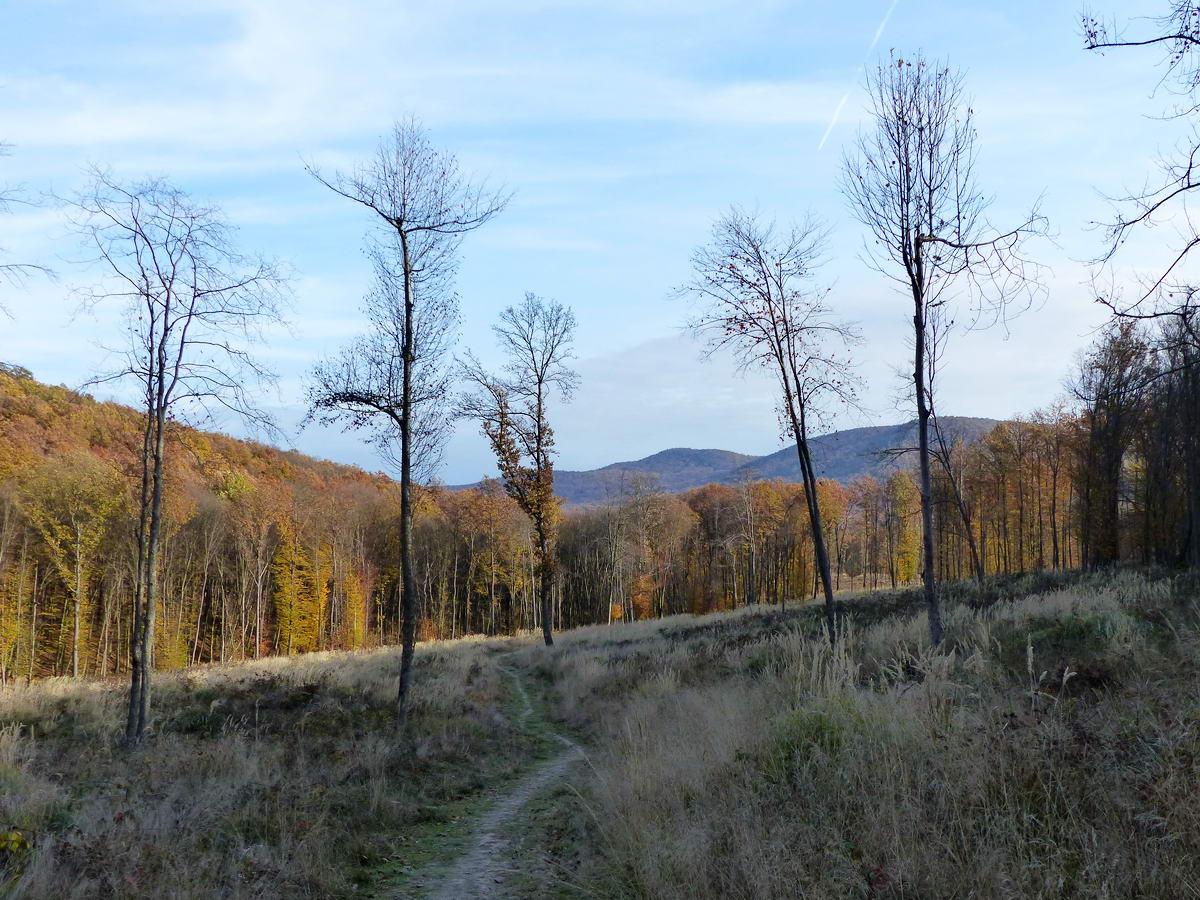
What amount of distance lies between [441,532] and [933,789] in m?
57.4

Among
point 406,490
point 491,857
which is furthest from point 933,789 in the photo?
point 406,490

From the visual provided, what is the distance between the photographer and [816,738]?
5.39 meters

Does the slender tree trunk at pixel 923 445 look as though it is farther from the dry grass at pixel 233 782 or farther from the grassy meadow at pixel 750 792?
the dry grass at pixel 233 782

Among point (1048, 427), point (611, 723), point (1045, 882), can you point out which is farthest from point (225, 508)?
point (1048, 427)

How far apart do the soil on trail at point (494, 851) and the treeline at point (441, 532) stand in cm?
524

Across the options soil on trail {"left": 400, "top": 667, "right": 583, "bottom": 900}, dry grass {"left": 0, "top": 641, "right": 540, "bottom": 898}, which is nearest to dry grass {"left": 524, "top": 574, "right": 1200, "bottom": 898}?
soil on trail {"left": 400, "top": 667, "right": 583, "bottom": 900}

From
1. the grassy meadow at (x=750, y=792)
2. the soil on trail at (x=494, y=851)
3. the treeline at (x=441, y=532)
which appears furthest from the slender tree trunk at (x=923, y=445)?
the soil on trail at (x=494, y=851)

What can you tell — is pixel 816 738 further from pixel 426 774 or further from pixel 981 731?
pixel 426 774

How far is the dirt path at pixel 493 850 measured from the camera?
536 cm

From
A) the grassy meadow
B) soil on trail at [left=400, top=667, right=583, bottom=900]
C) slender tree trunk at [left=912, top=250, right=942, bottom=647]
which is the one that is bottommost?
soil on trail at [left=400, top=667, right=583, bottom=900]

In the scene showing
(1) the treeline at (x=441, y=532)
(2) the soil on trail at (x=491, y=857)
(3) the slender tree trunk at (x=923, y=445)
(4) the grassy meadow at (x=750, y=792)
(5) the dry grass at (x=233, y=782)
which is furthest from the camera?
(1) the treeline at (x=441, y=532)

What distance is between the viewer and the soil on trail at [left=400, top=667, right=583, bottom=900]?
17.6ft

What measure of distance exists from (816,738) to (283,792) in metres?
5.21

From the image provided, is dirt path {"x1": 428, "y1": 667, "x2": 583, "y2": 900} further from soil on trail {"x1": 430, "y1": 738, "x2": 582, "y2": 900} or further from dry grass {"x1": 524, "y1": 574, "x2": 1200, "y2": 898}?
dry grass {"x1": 524, "y1": 574, "x2": 1200, "y2": 898}
